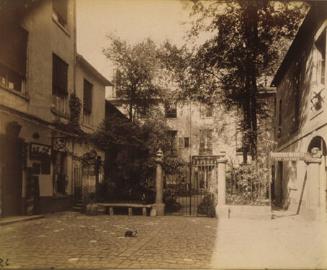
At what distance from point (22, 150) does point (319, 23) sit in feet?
31.8

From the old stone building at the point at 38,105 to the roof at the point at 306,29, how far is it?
7966 millimetres

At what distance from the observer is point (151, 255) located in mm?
7395

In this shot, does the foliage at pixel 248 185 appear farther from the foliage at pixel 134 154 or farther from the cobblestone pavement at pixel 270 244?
the foliage at pixel 134 154

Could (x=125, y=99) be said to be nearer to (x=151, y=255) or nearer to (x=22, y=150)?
(x=22, y=150)

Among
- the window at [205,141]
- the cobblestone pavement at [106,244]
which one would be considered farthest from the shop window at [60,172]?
the window at [205,141]

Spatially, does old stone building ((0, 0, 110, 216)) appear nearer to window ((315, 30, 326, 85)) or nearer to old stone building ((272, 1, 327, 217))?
old stone building ((272, 1, 327, 217))

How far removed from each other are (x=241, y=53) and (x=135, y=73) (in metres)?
6.41

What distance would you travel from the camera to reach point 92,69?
61.1ft

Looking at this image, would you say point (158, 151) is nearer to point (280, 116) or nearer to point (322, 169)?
point (322, 169)

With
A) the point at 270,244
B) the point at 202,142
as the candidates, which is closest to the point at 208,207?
the point at 270,244

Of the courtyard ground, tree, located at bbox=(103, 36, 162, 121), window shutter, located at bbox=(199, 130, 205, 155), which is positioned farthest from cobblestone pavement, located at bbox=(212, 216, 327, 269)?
window shutter, located at bbox=(199, 130, 205, 155)

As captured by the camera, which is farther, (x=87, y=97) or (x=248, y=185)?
(x=87, y=97)

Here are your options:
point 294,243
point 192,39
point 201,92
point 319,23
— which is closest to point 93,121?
point 201,92

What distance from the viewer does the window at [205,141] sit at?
28438mm
